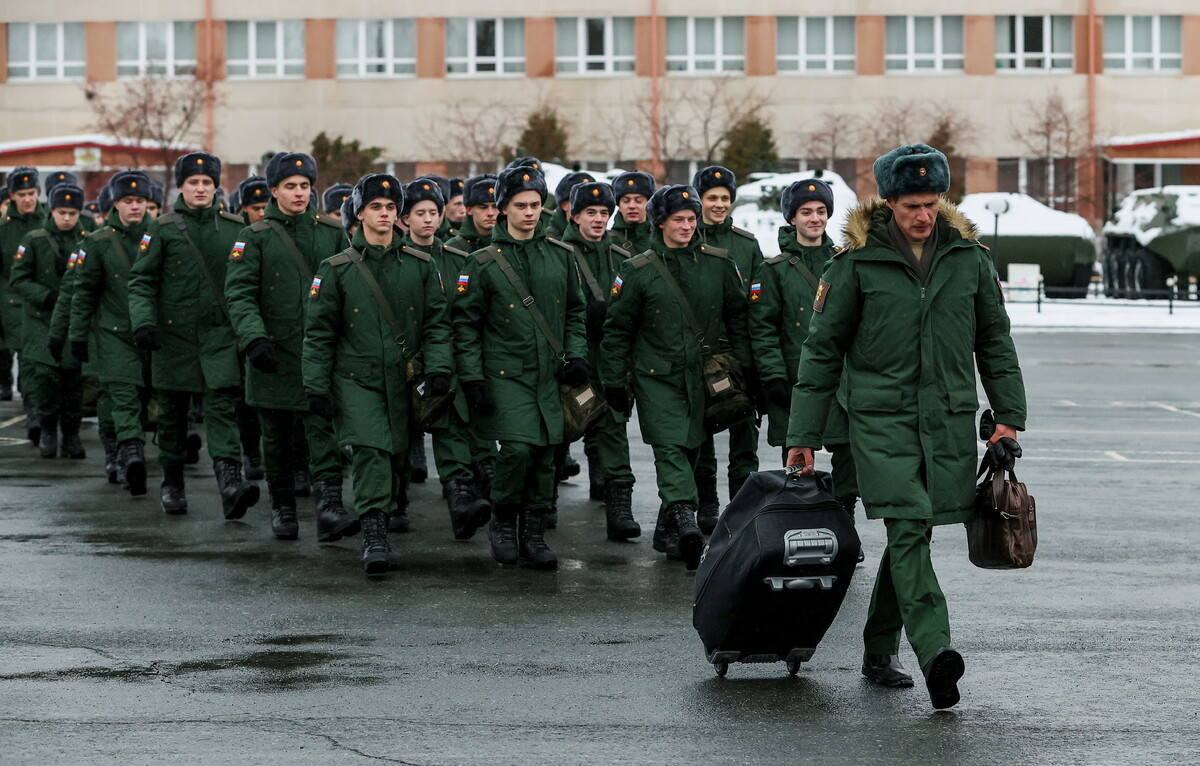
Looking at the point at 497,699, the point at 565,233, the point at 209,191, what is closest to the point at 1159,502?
the point at 565,233

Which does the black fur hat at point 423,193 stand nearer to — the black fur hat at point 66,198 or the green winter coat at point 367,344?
the green winter coat at point 367,344

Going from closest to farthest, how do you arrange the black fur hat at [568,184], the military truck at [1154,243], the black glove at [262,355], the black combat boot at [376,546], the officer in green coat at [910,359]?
the officer in green coat at [910,359] → the black combat boot at [376,546] → the black glove at [262,355] → the black fur hat at [568,184] → the military truck at [1154,243]

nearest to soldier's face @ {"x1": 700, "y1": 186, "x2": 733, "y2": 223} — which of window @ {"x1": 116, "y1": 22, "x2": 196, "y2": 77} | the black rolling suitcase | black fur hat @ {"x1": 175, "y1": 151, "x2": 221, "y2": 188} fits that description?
black fur hat @ {"x1": 175, "y1": 151, "x2": 221, "y2": 188}

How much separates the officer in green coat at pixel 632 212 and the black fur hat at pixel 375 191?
6.32 feet

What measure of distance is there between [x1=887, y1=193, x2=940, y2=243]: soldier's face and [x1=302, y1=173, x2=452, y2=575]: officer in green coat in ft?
10.9

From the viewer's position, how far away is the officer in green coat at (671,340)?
33.1 ft

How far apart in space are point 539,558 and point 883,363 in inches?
128

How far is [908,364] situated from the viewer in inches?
277

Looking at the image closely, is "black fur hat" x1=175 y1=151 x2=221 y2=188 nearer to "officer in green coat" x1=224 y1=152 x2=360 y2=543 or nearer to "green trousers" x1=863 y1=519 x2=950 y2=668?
"officer in green coat" x1=224 y1=152 x2=360 y2=543

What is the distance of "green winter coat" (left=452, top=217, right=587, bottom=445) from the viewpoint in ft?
32.6

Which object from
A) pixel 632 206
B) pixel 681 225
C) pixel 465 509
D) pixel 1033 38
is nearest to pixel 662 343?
pixel 681 225

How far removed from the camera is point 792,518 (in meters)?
7.13

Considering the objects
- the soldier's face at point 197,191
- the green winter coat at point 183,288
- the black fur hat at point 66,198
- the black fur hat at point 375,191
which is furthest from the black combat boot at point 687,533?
the black fur hat at point 66,198

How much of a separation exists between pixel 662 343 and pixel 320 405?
5.38ft
